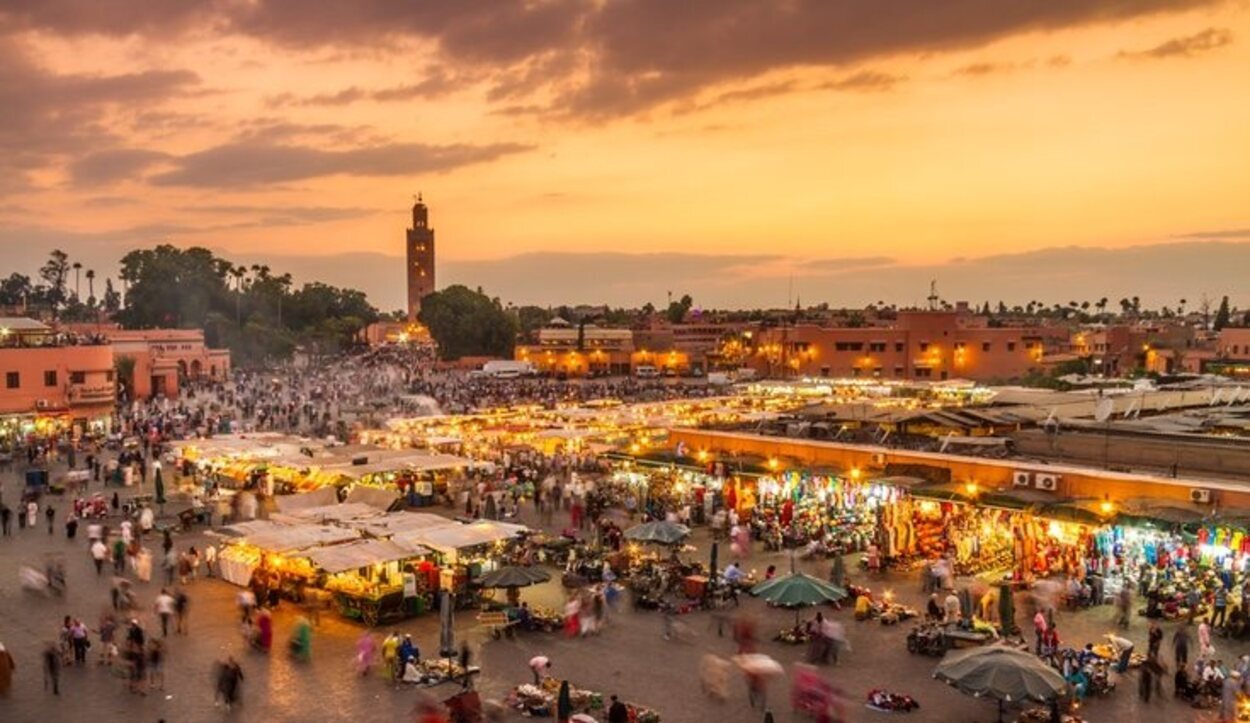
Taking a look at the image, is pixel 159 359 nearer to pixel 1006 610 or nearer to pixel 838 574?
pixel 838 574

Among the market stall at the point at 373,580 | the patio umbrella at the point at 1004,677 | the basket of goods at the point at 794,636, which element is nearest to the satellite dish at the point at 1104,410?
the basket of goods at the point at 794,636

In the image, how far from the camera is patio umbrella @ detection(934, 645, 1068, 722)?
38.0 feet

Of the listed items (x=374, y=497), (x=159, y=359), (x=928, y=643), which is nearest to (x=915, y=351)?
(x=159, y=359)

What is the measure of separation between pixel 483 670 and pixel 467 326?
3638 inches

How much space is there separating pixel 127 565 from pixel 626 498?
12.2 m

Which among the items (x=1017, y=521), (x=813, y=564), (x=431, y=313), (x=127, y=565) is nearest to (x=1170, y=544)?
(x=1017, y=521)

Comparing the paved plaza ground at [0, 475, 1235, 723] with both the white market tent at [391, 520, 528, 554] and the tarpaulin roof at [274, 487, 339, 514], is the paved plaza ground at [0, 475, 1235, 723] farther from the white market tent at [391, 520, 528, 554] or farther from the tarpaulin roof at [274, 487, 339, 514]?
the tarpaulin roof at [274, 487, 339, 514]

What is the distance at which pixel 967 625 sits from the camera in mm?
15836

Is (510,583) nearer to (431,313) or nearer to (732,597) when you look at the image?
(732,597)

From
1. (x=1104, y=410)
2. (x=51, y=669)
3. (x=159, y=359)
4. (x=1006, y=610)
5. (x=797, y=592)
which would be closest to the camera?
(x=51, y=669)

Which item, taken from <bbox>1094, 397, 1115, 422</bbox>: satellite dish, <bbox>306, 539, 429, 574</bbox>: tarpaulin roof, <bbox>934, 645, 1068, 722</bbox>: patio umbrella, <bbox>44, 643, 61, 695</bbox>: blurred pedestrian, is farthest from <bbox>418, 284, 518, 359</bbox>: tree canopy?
<bbox>934, 645, 1068, 722</bbox>: patio umbrella

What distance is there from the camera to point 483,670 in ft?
49.3

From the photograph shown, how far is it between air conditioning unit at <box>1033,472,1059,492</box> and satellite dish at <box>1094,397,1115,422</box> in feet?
23.8

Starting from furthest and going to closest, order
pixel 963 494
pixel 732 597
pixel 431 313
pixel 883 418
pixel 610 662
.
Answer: pixel 431 313, pixel 883 418, pixel 963 494, pixel 732 597, pixel 610 662
